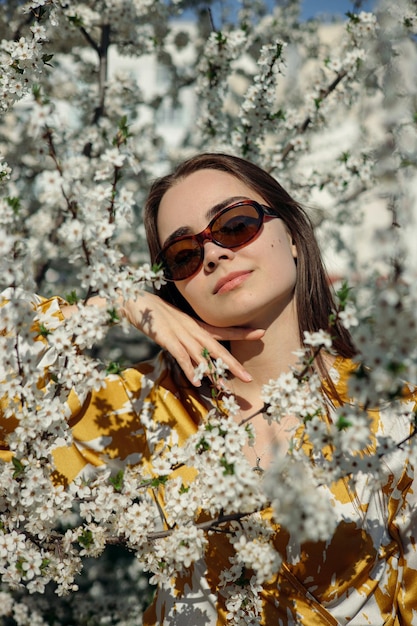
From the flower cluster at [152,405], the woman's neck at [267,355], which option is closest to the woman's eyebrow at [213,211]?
the flower cluster at [152,405]

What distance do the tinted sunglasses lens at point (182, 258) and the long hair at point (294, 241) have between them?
0.73ft

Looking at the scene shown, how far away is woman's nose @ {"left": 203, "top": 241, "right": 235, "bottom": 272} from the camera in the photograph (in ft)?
7.29

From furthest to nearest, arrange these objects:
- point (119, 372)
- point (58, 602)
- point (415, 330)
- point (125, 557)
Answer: point (125, 557)
point (58, 602)
point (119, 372)
point (415, 330)

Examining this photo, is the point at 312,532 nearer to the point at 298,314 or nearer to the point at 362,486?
the point at 362,486

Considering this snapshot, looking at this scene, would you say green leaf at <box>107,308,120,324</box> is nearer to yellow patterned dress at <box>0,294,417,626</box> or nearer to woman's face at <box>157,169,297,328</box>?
yellow patterned dress at <box>0,294,417,626</box>

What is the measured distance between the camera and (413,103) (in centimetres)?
167

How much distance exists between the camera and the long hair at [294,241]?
245 centimetres

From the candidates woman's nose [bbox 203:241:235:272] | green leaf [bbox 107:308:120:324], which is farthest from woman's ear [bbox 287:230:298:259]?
green leaf [bbox 107:308:120:324]

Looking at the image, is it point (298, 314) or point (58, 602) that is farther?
point (58, 602)

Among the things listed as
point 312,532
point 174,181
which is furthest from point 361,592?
point 174,181

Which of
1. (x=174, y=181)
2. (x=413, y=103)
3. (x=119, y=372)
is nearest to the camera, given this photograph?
(x=413, y=103)

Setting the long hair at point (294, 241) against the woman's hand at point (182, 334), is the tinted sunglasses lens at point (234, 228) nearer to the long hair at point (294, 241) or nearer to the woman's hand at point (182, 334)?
the long hair at point (294, 241)

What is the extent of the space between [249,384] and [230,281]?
491 millimetres

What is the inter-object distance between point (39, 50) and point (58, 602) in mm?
3062
